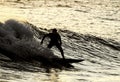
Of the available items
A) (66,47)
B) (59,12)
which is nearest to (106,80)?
(66,47)

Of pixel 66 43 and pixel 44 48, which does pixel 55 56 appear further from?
pixel 66 43

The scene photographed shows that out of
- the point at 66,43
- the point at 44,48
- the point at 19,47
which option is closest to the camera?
the point at 19,47

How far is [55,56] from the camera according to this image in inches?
897

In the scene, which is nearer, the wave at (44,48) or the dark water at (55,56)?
the dark water at (55,56)

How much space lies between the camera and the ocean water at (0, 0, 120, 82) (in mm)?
19000

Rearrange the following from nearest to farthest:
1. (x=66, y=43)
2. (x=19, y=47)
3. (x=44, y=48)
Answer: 1. (x=19, y=47)
2. (x=44, y=48)
3. (x=66, y=43)

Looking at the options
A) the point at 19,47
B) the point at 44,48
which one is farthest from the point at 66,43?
the point at 19,47

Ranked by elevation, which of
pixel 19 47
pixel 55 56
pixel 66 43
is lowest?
pixel 66 43

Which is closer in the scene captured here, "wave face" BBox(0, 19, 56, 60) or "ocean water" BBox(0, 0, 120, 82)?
"ocean water" BBox(0, 0, 120, 82)

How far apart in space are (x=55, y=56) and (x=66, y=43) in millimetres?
6943

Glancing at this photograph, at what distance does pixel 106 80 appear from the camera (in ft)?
61.5

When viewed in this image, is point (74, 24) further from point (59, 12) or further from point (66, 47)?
point (66, 47)

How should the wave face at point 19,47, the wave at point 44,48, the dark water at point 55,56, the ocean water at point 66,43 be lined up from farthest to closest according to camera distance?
1. the wave at point 44,48
2. the wave face at point 19,47
3. the ocean water at point 66,43
4. the dark water at point 55,56

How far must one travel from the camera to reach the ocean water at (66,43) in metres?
19.0
